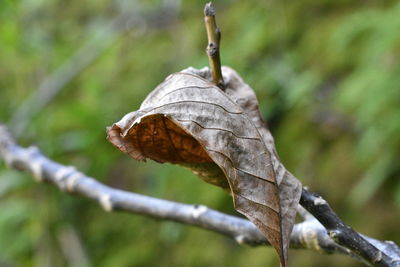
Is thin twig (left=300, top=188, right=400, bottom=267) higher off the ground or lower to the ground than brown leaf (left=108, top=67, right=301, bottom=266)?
lower

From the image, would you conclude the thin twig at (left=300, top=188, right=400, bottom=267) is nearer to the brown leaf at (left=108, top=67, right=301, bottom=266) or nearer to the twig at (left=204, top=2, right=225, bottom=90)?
the brown leaf at (left=108, top=67, right=301, bottom=266)

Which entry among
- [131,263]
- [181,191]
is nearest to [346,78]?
[181,191]

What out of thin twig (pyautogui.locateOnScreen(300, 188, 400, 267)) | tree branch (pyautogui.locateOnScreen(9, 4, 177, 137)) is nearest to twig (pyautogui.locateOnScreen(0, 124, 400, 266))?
thin twig (pyautogui.locateOnScreen(300, 188, 400, 267))

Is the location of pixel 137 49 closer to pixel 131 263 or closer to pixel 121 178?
pixel 121 178

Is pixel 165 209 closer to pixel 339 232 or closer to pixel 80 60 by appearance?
pixel 339 232

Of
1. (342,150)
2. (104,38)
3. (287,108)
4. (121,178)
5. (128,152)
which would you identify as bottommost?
(121,178)

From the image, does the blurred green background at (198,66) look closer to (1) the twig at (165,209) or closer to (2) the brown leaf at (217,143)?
(1) the twig at (165,209)
